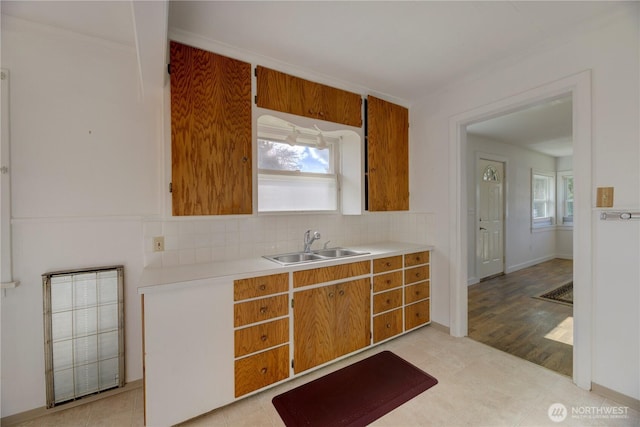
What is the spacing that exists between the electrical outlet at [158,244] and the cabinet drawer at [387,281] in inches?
69.1

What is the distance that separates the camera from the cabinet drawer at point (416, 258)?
269cm

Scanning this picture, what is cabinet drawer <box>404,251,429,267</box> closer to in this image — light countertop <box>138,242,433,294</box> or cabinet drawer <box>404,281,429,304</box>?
cabinet drawer <box>404,281,429,304</box>

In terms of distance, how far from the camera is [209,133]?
195cm

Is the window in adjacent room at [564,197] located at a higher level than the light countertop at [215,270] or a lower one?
higher

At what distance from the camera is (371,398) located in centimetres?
182

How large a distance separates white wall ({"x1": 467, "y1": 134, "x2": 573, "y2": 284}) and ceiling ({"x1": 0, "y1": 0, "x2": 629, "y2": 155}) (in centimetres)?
257

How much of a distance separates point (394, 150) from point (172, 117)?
2.16 metres

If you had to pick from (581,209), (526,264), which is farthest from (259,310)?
(526,264)

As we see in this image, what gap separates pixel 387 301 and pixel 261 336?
1.25m

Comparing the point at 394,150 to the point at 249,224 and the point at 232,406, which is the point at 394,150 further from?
the point at 232,406

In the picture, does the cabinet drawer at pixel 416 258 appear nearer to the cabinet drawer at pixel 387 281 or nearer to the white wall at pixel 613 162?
the cabinet drawer at pixel 387 281

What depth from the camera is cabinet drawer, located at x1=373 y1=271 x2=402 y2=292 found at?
8.04 feet

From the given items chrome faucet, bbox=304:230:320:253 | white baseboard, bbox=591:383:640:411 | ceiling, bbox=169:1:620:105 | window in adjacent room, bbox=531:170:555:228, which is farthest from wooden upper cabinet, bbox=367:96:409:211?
window in adjacent room, bbox=531:170:555:228

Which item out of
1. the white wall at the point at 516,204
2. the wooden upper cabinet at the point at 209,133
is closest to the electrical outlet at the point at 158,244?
the wooden upper cabinet at the point at 209,133
